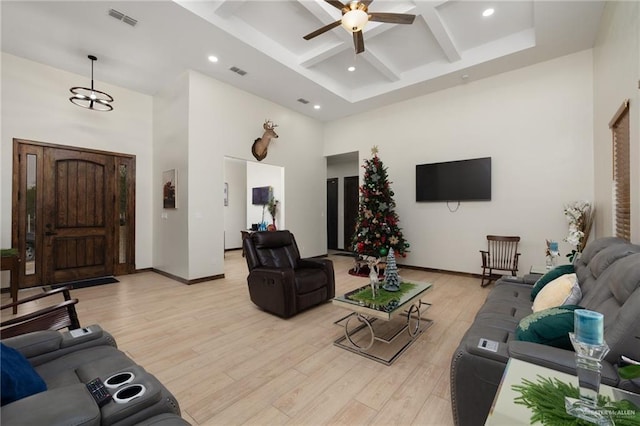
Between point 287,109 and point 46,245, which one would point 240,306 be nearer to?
point 46,245

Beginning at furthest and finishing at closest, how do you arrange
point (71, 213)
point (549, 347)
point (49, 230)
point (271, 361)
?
point (71, 213) < point (49, 230) < point (271, 361) < point (549, 347)

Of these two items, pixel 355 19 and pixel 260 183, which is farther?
pixel 260 183

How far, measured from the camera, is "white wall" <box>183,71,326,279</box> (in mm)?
4766

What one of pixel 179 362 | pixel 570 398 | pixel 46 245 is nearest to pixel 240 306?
pixel 179 362

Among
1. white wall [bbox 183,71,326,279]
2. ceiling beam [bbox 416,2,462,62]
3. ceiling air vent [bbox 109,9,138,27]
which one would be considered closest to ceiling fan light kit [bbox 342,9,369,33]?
ceiling beam [bbox 416,2,462,62]

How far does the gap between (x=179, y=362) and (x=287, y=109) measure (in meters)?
5.49

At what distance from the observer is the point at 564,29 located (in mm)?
3627

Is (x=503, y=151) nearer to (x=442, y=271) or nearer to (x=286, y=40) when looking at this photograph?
(x=442, y=271)

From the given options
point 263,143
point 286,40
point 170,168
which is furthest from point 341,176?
point 170,168

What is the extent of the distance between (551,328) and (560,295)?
67cm

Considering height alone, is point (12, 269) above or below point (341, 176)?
below

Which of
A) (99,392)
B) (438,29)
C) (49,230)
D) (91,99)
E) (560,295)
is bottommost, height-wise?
(99,392)

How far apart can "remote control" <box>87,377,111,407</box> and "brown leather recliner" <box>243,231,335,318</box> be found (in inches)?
82.2

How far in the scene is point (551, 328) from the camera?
1.40m
